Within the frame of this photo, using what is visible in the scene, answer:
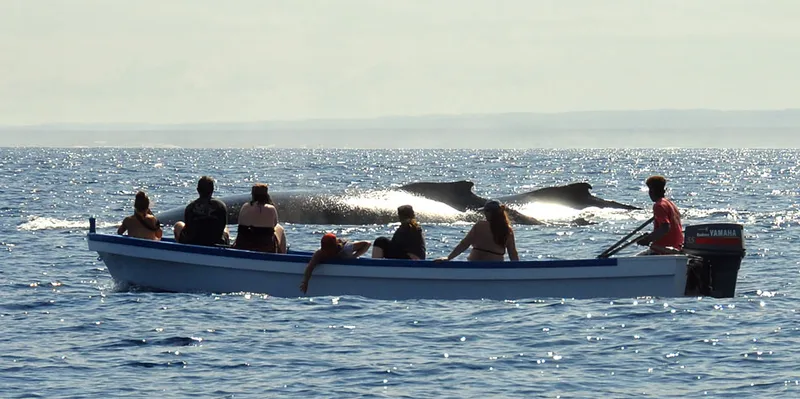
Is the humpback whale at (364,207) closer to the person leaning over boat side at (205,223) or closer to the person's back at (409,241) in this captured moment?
the person leaning over boat side at (205,223)

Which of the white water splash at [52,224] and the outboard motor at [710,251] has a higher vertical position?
the outboard motor at [710,251]

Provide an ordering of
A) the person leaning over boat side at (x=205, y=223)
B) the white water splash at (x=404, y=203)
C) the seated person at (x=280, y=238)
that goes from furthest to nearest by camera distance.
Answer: the white water splash at (x=404, y=203)
the seated person at (x=280, y=238)
the person leaning over boat side at (x=205, y=223)

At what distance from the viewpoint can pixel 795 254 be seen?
29062mm

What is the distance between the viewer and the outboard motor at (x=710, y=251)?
59.8 feet

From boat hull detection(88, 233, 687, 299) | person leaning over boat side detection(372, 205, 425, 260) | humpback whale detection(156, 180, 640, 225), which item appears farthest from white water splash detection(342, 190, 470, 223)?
person leaning over boat side detection(372, 205, 425, 260)

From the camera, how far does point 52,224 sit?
36406 millimetres

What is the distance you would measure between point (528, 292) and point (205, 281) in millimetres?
4983

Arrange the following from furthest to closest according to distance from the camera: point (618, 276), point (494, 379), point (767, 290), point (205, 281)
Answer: point (767, 290) < point (205, 281) < point (618, 276) < point (494, 379)

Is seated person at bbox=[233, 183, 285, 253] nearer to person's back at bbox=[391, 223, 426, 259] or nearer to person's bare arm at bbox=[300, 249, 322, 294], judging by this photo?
person's bare arm at bbox=[300, 249, 322, 294]

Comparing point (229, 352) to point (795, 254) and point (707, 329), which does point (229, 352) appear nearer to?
point (707, 329)

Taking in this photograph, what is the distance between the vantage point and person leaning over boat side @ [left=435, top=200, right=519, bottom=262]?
18.2 meters

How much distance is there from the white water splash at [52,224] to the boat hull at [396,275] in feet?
52.3

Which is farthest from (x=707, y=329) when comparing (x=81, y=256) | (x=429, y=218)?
(x=429, y=218)

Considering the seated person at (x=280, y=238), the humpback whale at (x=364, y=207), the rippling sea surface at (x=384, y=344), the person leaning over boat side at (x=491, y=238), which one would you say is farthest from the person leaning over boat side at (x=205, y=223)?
the humpback whale at (x=364, y=207)
